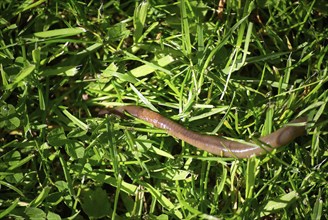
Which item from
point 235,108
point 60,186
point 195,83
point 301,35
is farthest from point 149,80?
point 301,35

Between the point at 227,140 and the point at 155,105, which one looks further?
the point at 155,105

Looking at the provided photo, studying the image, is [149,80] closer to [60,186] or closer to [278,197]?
[60,186]

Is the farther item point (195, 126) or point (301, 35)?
point (301, 35)

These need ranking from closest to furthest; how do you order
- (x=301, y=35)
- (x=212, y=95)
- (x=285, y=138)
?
1. (x=285, y=138)
2. (x=212, y=95)
3. (x=301, y=35)
